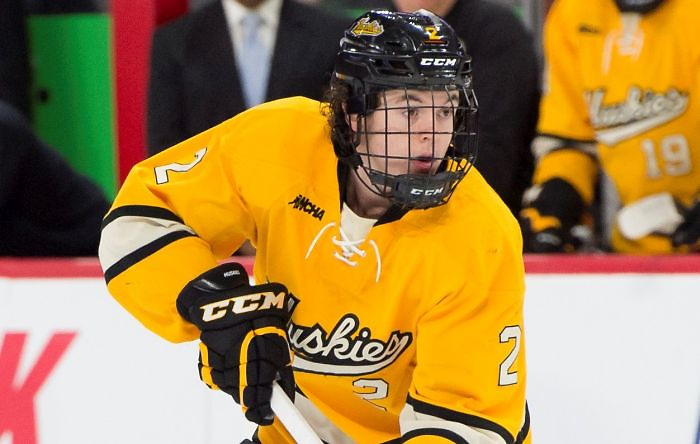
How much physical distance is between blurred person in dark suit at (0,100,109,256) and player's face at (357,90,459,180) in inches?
55.1

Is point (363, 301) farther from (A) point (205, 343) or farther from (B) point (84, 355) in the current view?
(B) point (84, 355)

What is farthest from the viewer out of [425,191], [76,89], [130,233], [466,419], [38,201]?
[76,89]

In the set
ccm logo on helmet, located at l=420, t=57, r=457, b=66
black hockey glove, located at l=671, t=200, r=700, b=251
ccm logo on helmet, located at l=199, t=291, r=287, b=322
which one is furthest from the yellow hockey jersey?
black hockey glove, located at l=671, t=200, r=700, b=251

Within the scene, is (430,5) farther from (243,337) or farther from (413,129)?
(243,337)

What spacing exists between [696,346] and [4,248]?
170cm

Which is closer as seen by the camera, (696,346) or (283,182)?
(283,182)

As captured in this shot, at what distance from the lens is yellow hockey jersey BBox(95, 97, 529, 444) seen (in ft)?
6.78

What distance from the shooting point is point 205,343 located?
203 centimetres

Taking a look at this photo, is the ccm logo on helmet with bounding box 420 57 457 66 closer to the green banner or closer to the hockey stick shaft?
the hockey stick shaft

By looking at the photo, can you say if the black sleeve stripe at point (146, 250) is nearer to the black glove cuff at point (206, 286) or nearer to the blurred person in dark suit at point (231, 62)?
the black glove cuff at point (206, 286)

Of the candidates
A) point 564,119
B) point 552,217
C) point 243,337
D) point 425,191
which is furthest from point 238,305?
point 564,119

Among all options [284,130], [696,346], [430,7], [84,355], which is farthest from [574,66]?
[84,355]

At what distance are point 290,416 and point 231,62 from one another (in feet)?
4.71

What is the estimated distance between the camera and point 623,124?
3035 mm
